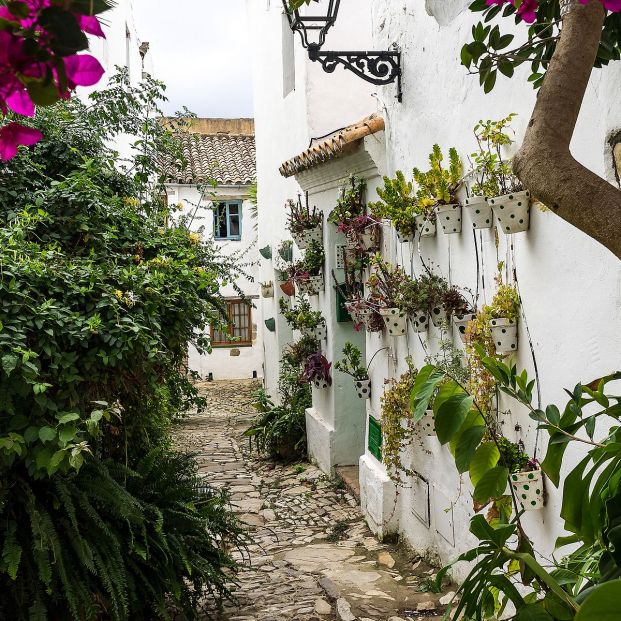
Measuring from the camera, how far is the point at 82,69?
112 cm

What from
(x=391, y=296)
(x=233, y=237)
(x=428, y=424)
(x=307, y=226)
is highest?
(x=233, y=237)

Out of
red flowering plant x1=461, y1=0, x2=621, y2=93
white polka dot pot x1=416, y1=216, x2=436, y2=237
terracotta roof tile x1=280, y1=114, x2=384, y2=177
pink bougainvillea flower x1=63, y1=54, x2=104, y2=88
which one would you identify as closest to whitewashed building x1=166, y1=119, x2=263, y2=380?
terracotta roof tile x1=280, y1=114, x2=384, y2=177

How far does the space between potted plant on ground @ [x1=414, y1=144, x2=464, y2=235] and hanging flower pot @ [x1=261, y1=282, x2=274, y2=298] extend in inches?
358

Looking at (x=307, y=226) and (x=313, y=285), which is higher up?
(x=307, y=226)

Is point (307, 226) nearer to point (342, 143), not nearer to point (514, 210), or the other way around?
point (342, 143)

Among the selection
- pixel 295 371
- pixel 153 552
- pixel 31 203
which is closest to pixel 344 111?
pixel 295 371

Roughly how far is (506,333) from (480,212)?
0.69 m

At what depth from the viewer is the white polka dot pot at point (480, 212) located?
430cm

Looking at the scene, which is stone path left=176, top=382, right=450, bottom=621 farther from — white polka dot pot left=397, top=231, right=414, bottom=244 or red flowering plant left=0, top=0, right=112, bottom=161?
red flowering plant left=0, top=0, right=112, bottom=161

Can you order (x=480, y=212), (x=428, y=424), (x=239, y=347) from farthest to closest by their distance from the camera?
(x=239, y=347), (x=428, y=424), (x=480, y=212)

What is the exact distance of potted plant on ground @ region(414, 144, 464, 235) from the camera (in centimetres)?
486

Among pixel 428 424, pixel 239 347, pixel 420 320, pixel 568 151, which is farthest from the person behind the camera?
Result: pixel 239 347

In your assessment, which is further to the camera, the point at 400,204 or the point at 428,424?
the point at 400,204

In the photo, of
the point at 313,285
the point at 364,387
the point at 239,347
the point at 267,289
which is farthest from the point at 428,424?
the point at 239,347
